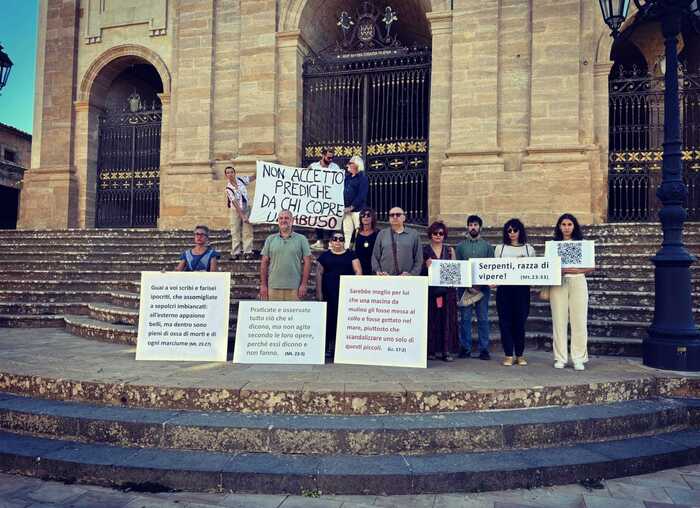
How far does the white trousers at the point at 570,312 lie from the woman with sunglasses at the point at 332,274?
7.06ft

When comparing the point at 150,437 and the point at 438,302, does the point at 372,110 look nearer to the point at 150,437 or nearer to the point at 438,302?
the point at 438,302

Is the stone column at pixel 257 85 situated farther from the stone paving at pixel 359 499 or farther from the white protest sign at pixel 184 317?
the stone paving at pixel 359 499

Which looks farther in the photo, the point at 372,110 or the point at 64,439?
the point at 372,110

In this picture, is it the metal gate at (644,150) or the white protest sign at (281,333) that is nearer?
the white protest sign at (281,333)

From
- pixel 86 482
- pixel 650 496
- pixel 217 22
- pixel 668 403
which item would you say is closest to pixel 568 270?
pixel 668 403

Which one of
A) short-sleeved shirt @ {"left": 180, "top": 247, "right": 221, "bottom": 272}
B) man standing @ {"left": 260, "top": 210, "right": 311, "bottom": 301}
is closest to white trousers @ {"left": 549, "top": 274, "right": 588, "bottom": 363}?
man standing @ {"left": 260, "top": 210, "right": 311, "bottom": 301}

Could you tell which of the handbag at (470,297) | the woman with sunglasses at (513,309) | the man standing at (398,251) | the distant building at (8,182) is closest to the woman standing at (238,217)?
the man standing at (398,251)

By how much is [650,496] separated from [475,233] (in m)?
3.30

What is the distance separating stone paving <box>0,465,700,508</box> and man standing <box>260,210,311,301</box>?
2771 mm

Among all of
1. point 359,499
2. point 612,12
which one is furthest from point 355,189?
point 359,499

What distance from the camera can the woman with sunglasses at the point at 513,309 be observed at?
579cm

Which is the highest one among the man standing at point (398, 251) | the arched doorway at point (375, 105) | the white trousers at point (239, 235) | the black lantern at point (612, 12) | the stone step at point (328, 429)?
the arched doorway at point (375, 105)

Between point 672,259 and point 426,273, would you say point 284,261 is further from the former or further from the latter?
point 672,259

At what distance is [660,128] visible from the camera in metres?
13.0
